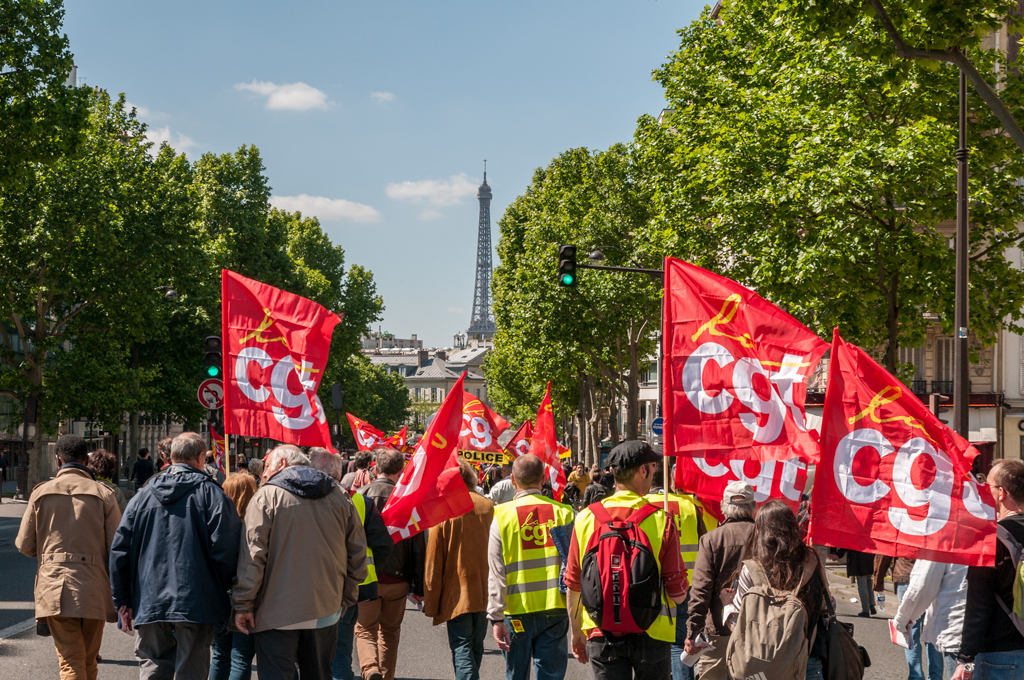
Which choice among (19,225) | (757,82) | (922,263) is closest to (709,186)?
(757,82)

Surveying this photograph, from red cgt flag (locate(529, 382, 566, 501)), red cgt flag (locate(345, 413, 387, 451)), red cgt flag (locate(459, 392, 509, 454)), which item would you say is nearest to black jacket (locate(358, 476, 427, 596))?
red cgt flag (locate(529, 382, 566, 501))

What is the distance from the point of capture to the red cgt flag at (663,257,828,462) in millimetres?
6160

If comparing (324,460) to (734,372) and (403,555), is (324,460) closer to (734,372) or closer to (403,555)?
(403,555)

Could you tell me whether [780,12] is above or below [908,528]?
above

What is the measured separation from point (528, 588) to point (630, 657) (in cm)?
97

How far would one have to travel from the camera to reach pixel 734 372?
6.16 m

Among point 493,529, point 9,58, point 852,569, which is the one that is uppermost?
point 9,58

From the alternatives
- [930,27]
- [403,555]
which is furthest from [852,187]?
[403,555]

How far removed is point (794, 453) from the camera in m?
6.27

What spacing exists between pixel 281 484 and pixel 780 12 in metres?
17.2

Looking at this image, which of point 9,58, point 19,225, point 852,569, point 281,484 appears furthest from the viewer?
point 19,225

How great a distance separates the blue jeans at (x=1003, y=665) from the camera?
16.5 feet

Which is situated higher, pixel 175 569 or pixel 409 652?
pixel 175 569

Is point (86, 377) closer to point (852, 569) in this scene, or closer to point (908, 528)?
point (852, 569)
